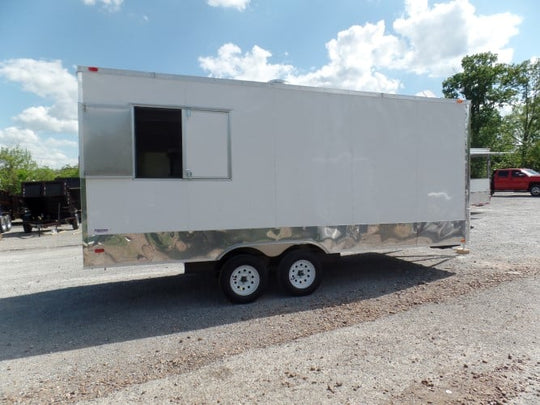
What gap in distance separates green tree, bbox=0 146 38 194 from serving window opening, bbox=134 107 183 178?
26.1 meters

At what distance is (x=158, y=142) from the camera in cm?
498

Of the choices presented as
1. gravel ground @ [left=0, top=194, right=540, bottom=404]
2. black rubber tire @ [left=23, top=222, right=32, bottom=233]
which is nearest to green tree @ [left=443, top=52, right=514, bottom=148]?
→ gravel ground @ [left=0, top=194, right=540, bottom=404]

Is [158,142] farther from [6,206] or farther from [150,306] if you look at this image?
[6,206]

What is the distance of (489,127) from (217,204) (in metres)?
36.6

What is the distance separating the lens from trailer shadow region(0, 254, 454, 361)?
447 centimetres

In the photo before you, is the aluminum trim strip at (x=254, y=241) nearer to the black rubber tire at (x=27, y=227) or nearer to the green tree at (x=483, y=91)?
the black rubber tire at (x=27, y=227)

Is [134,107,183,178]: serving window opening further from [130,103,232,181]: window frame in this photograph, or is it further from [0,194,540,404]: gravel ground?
[0,194,540,404]: gravel ground

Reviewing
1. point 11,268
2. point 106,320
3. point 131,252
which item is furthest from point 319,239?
point 11,268

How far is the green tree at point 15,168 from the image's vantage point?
26.0 metres

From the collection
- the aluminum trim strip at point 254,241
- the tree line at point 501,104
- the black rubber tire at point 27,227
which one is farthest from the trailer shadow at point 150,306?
the tree line at point 501,104

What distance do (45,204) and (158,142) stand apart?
13.7 m

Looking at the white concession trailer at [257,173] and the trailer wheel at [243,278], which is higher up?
the white concession trailer at [257,173]

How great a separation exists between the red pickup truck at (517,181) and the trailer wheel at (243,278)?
25331mm

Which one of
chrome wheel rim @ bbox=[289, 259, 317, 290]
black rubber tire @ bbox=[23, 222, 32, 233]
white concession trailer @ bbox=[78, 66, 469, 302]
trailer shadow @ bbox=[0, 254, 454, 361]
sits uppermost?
white concession trailer @ bbox=[78, 66, 469, 302]
